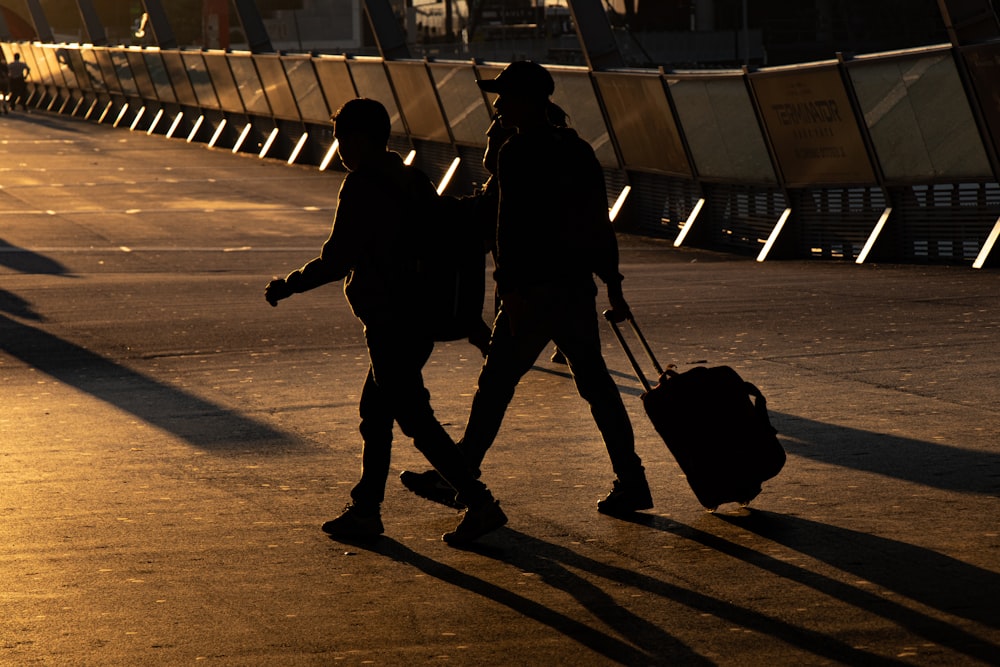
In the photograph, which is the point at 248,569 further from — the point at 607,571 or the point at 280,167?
the point at 280,167

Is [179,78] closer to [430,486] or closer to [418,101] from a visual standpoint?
[418,101]

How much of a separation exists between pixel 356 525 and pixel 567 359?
1037 millimetres

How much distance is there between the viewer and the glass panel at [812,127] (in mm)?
18406

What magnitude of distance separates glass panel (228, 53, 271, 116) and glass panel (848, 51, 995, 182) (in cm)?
2072

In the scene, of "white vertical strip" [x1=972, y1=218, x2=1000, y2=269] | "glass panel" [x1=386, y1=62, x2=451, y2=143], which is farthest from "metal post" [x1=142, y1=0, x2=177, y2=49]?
"white vertical strip" [x1=972, y1=218, x2=1000, y2=269]

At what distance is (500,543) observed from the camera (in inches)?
266

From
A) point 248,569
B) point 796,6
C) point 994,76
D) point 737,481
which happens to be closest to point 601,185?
point 737,481

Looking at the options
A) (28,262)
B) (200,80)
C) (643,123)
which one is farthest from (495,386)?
(200,80)

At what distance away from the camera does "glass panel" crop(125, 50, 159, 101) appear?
155ft

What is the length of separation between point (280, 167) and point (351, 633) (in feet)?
96.6

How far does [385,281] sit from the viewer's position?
6656 millimetres

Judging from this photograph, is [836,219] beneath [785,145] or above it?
beneath

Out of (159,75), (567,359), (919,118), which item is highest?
(919,118)

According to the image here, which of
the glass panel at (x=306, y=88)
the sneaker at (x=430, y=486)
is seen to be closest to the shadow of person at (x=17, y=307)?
the sneaker at (x=430, y=486)
